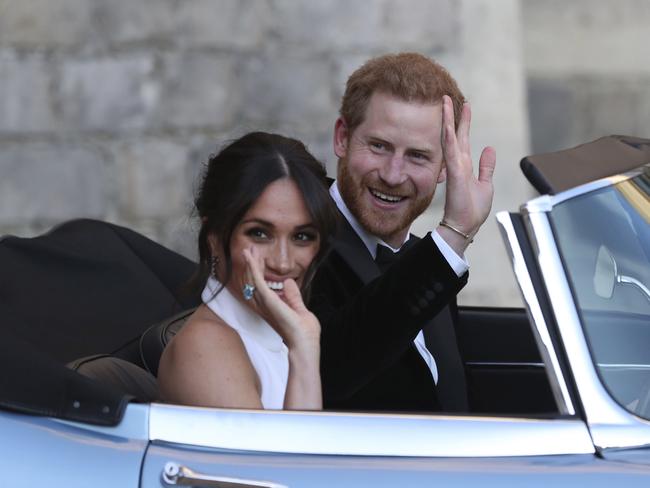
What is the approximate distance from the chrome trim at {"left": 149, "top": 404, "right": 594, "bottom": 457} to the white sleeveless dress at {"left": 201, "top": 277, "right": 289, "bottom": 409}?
330mm

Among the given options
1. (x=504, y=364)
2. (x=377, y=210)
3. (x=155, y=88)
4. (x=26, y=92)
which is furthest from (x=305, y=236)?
(x=26, y=92)

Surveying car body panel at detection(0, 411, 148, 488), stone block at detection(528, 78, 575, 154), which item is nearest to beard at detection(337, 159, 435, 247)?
car body panel at detection(0, 411, 148, 488)

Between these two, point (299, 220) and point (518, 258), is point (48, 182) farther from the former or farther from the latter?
point (518, 258)

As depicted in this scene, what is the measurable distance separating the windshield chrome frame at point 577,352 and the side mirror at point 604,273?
0.35 ft

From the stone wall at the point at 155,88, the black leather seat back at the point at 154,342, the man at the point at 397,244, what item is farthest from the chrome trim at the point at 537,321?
the stone wall at the point at 155,88

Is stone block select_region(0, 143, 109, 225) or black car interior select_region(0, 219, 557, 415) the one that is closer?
black car interior select_region(0, 219, 557, 415)

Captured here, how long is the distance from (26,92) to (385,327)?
4.22m

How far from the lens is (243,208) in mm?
2912

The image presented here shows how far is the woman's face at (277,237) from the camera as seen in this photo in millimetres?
2893

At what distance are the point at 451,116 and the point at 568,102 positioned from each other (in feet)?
16.6

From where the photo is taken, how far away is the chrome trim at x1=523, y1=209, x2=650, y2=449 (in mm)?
2559

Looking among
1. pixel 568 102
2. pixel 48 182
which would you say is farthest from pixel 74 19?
pixel 568 102

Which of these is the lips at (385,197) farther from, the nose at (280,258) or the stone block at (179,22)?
the stone block at (179,22)

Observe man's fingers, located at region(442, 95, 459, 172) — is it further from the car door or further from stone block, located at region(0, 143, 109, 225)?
stone block, located at region(0, 143, 109, 225)
